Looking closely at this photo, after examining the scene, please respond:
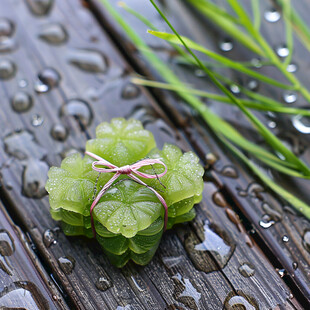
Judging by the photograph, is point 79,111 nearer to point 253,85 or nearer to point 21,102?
point 21,102

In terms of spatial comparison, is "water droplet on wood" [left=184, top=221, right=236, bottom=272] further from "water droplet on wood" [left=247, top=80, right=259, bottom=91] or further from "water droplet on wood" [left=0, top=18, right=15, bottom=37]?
"water droplet on wood" [left=0, top=18, right=15, bottom=37]

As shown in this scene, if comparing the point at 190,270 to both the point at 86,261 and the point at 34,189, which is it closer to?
the point at 86,261

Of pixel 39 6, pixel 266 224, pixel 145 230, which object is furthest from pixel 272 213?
pixel 39 6

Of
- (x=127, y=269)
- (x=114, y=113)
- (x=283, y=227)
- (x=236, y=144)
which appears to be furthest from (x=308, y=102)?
(x=127, y=269)

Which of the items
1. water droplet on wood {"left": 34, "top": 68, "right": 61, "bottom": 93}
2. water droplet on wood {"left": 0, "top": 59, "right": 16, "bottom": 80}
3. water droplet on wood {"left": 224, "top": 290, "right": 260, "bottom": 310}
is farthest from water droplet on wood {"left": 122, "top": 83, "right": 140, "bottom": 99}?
water droplet on wood {"left": 224, "top": 290, "right": 260, "bottom": 310}

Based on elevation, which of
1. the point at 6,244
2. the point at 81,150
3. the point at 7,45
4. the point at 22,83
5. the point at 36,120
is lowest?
the point at 6,244

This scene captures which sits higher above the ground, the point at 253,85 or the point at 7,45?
the point at 7,45

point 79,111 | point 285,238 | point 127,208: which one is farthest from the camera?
point 79,111
